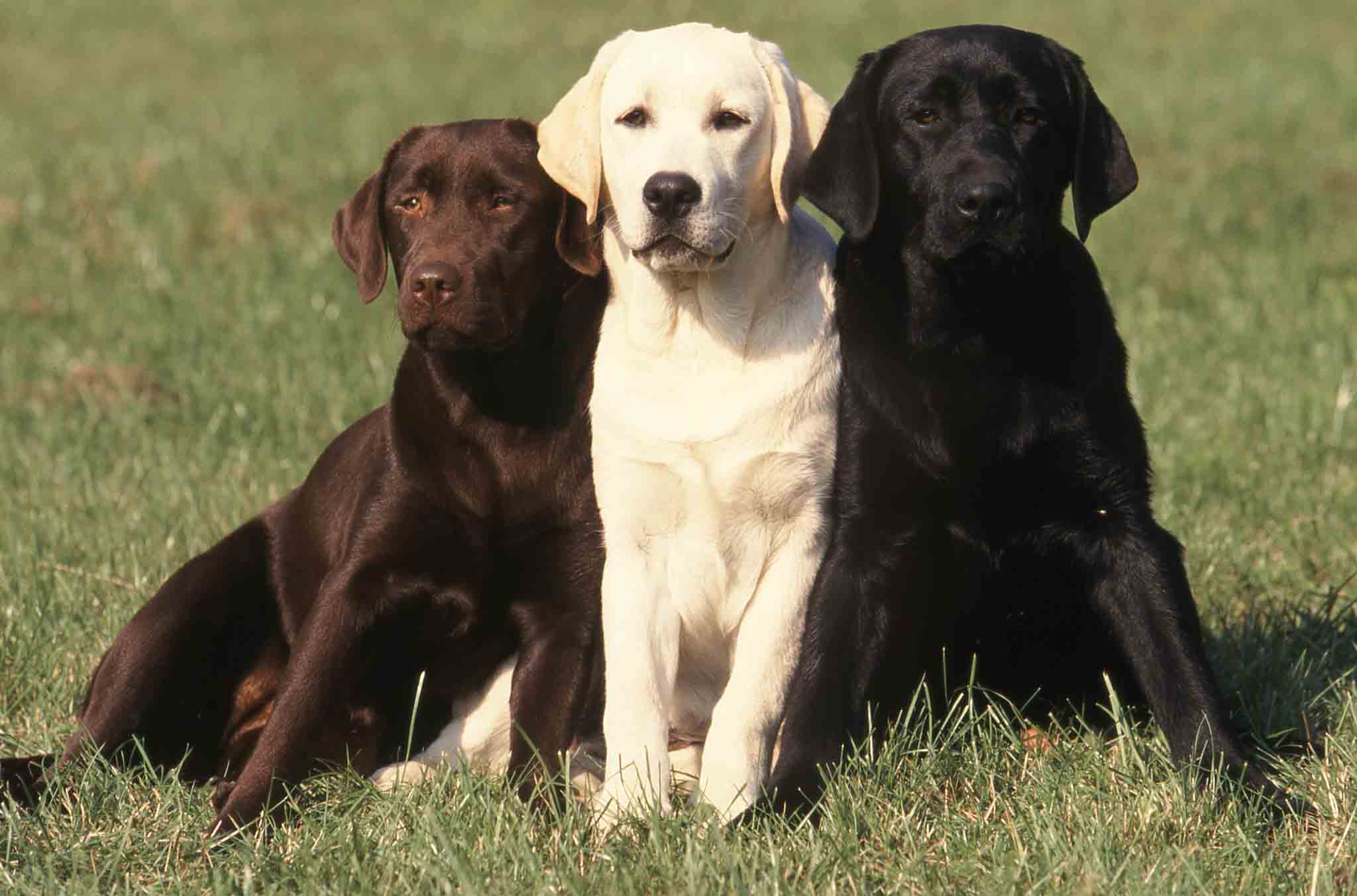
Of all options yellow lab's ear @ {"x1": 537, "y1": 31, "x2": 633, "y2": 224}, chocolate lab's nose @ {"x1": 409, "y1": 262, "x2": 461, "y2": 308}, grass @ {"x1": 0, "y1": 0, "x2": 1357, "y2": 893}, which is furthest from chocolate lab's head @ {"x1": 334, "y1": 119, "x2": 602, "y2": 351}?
grass @ {"x1": 0, "y1": 0, "x2": 1357, "y2": 893}

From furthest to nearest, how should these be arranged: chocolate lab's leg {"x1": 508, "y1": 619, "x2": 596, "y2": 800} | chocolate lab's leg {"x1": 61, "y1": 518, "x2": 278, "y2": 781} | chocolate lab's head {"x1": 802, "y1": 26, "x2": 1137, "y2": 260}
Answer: chocolate lab's leg {"x1": 61, "y1": 518, "x2": 278, "y2": 781} → chocolate lab's leg {"x1": 508, "y1": 619, "x2": 596, "y2": 800} → chocolate lab's head {"x1": 802, "y1": 26, "x2": 1137, "y2": 260}

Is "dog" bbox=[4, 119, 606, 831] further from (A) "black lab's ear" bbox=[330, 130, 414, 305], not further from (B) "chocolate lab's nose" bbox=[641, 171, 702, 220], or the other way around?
(B) "chocolate lab's nose" bbox=[641, 171, 702, 220]

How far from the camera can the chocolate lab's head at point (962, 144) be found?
3.47 meters

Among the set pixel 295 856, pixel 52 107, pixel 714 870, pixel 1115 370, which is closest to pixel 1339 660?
pixel 1115 370

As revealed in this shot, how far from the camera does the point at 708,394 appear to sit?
3641mm

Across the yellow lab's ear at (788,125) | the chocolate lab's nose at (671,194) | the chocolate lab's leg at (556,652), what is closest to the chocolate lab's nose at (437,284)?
the chocolate lab's nose at (671,194)

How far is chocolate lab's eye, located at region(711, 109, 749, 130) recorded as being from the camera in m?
3.62

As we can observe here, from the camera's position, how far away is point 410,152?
4062 mm

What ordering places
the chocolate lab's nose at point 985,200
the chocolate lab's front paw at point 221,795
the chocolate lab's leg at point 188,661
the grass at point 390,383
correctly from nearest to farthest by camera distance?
the grass at point 390,383 < the chocolate lab's nose at point 985,200 < the chocolate lab's front paw at point 221,795 < the chocolate lab's leg at point 188,661

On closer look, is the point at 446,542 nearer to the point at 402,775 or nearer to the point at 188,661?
the point at 402,775

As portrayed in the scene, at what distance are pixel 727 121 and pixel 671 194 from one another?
28cm

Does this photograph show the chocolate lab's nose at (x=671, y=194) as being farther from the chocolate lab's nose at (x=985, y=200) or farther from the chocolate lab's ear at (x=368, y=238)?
the chocolate lab's ear at (x=368, y=238)

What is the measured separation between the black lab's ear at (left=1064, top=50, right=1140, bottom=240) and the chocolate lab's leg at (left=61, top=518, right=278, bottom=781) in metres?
2.24

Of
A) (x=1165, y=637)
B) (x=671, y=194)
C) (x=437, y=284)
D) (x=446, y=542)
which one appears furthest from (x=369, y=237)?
(x=1165, y=637)
